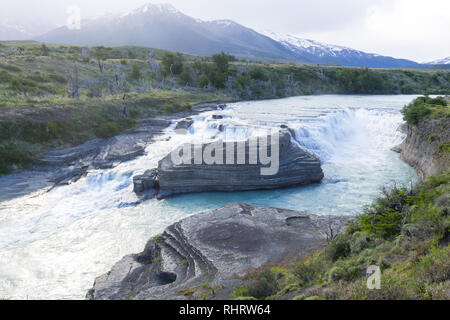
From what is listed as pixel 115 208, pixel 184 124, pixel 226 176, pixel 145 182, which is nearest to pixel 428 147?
pixel 226 176

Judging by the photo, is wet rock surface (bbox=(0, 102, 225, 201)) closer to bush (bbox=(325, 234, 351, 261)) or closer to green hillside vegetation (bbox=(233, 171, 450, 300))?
green hillside vegetation (bbox=(233, 171, 450, 300))

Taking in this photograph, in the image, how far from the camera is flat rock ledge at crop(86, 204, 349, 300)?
8.39 meters

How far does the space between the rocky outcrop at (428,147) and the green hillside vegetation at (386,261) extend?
9.07 meters

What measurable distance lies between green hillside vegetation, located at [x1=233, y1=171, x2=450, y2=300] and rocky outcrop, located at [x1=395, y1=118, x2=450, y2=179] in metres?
9.07

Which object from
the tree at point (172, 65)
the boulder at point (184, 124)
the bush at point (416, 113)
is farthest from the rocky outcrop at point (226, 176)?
the tree at point (172, 65)

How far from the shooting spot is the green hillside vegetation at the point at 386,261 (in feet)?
16.3

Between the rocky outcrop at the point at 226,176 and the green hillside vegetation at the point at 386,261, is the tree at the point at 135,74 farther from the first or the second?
the green hillside vegetation at the point at 386,261

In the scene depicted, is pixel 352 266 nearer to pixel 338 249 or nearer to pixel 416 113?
pixel 338 249

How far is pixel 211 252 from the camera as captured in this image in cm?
980

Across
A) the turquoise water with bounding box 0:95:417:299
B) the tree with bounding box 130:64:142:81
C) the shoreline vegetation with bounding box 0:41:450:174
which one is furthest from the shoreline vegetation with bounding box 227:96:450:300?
the tree with bounding box 130:64:142:81

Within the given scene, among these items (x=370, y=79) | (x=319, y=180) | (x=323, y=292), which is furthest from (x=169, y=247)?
(x=370, y=79)

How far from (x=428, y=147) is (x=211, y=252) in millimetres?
17569
